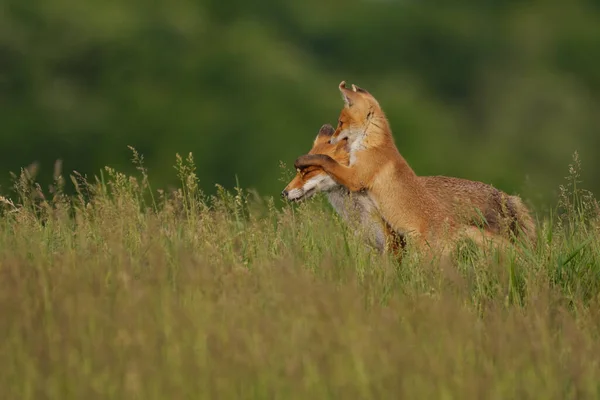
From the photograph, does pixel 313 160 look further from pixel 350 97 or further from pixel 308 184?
pixel 350 97

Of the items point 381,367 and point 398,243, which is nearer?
point 381,367

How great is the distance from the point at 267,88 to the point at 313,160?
12.7 metres

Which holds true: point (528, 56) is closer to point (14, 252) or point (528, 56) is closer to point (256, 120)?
point (256, 120)

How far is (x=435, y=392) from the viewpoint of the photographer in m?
3.65

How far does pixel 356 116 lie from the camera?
733 cm

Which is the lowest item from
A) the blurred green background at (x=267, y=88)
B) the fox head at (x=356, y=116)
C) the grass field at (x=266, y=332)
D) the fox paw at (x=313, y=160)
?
the grass field at (x=266, y=332)

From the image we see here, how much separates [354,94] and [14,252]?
9.25ft

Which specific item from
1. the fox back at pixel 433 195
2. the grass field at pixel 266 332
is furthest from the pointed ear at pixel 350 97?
the grass field at pixel 266 332

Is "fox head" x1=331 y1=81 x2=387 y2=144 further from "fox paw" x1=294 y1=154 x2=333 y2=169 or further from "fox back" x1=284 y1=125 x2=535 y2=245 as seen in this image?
"fox paw" x1=294 y1=154 x2=333 y2=169

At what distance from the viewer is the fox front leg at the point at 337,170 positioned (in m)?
7.02

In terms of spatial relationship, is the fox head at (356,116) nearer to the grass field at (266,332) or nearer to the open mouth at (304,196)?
the open mouth at (304,196)

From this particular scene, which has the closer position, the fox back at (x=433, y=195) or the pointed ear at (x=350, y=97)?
the fox back at (x=433, y=195)

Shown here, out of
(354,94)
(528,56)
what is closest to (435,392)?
(354,94)

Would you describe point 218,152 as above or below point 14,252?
above
